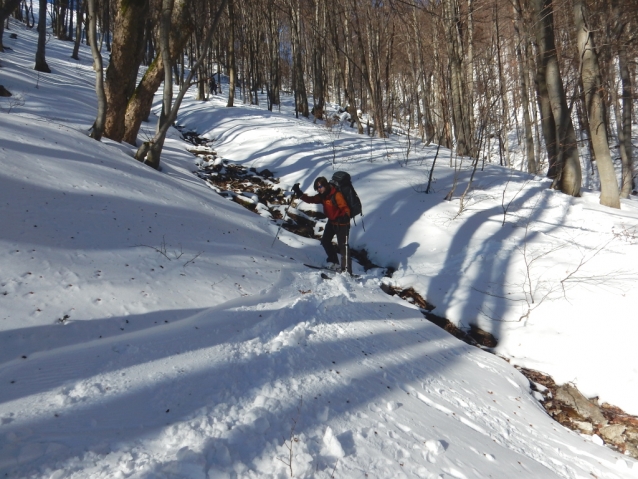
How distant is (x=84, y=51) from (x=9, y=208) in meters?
35.0

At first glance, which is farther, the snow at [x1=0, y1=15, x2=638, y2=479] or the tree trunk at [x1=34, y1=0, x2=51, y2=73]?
the tree trunk at [x1=34, y1=0, x2=51, y2=73]

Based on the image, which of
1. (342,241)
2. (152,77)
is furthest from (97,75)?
(342,241)

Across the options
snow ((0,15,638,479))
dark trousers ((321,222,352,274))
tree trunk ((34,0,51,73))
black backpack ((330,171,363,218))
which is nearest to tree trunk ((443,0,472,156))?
snow ((0,15,638,479))

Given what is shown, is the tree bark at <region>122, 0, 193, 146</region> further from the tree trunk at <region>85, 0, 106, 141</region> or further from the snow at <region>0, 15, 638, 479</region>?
the snow at <region>0, 15, 638, 479</region>

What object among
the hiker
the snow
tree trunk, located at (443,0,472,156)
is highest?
tree trunk, located at (443,0,472,156)

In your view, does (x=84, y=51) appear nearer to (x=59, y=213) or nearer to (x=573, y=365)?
(x=59, y=213)

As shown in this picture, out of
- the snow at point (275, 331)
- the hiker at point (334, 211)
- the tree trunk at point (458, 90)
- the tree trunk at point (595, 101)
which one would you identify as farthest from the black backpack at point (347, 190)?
the tree trunk at point (458, 90)

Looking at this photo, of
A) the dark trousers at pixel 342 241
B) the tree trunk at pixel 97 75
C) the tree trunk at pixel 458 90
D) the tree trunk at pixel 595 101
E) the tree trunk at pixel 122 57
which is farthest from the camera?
the tree trunk at pixel 458 90

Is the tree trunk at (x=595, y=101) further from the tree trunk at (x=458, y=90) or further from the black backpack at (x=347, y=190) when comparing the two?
the black backpack at (x=347, y=190)

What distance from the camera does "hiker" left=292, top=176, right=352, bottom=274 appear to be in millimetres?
6098

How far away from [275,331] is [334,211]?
296 centimetres

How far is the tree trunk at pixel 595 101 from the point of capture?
8266 mm

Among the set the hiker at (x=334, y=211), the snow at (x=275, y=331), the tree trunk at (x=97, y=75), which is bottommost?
the snow at (x=275, y=331)

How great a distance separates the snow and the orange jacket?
3.10ft
